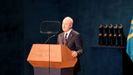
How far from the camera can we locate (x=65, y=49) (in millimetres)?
4469

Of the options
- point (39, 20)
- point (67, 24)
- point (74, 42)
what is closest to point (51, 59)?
point (74, 42)

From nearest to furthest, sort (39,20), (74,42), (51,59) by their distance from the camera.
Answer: (51,59), (74,42), (39,20)

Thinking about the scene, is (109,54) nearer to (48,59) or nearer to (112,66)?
(112,66)

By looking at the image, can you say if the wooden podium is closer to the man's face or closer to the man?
the man

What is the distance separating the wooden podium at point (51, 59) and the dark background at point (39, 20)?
2191 mm

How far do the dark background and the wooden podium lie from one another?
219 centimetres

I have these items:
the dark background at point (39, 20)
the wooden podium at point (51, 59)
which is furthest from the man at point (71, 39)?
the dark background at point (39, 20)

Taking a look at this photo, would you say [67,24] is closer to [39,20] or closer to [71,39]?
[71,39]

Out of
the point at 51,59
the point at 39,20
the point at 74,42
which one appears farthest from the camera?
the point at 39,20

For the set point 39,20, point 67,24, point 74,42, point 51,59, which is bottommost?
point 51,59

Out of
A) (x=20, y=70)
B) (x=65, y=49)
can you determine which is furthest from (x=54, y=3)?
(x=65, y=49)

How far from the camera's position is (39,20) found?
24.1 feet

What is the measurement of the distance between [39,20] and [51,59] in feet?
10.1

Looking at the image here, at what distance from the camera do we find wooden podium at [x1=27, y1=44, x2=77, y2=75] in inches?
171
